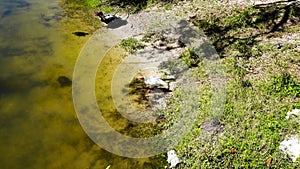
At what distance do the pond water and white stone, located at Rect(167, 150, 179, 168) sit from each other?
0.75 meters

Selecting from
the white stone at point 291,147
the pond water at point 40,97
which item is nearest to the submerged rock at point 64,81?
the pond water at point 40,97

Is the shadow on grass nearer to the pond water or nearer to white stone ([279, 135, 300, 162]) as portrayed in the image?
white stone ([279, 135, 300, 162])

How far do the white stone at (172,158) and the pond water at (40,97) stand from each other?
2.45ft

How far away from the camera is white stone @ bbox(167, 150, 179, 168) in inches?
307

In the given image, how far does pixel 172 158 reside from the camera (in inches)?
313

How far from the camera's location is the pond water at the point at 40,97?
313 inches

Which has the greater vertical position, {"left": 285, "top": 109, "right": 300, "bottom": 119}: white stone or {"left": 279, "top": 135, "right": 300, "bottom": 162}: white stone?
{"left": 285, "top": 109, "right": 300, "bottom": 119}: white stone

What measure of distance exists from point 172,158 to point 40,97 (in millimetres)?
4828

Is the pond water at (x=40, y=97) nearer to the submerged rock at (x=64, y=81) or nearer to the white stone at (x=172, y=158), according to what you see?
the submerged rock at (x=64, y=81)

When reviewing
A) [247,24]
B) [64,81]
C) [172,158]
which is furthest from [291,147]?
[64,81]

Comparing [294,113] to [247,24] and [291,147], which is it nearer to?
[291,147]

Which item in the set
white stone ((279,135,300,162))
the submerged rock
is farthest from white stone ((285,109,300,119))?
the submerged rock

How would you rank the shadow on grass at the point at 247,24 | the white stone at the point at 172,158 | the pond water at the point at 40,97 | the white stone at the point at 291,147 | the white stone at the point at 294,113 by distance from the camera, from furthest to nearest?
the shadow on grass at the point at 247,24 < the white stone at the point at 294,113 < the pond water at the point at 40,97 < the white stone at the point at 172,158 < the white stone at the point at 291,147

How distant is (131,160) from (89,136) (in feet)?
4.93
